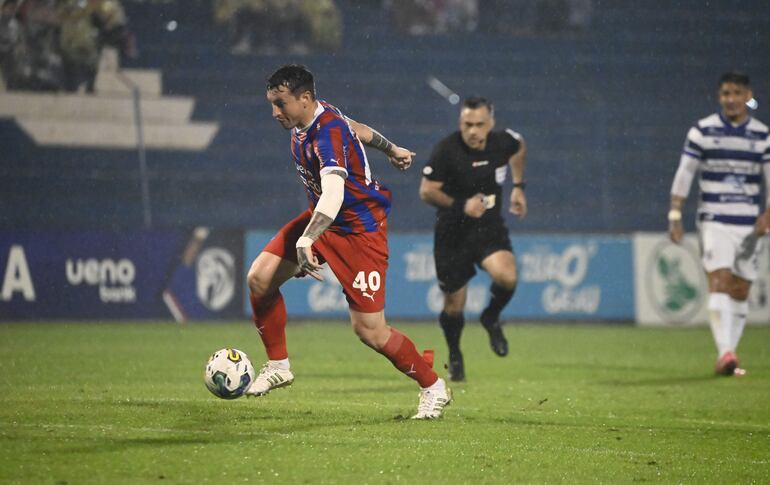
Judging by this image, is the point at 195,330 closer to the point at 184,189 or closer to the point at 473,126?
the point at 184,189

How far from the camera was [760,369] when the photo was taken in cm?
1134

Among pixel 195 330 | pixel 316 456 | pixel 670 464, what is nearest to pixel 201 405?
pixel 316 456

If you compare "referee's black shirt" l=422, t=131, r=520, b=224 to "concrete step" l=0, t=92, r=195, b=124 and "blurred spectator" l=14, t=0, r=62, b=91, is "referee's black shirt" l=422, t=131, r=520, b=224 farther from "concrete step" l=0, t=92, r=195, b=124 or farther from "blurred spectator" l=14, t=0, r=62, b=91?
"blurred spectator" l=14, t=0, r=62, b=91

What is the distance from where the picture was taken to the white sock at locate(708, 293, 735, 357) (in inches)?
418

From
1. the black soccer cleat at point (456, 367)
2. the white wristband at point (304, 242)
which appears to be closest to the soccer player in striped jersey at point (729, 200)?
the black soccer cleat at point (456, 367)

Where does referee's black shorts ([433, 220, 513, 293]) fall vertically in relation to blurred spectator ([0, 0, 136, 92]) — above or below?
below

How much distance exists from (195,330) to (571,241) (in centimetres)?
517

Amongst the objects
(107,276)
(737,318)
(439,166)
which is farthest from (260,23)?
(737,318)

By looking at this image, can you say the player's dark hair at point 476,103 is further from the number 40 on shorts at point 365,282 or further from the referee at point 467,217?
the number 40 on shorts at point 365,282

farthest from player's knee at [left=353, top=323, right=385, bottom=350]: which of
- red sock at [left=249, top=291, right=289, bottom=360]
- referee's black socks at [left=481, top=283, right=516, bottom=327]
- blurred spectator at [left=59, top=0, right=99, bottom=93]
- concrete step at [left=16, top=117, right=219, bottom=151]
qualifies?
blurred spectator at [left=59, top=0, right=99, bottom=93]

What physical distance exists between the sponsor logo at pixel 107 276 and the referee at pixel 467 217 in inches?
261

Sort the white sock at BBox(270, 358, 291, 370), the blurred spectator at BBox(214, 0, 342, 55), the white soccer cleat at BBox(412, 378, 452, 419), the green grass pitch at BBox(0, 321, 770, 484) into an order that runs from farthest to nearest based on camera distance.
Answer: the blurred spectator at BBox(214, 0, 342, 55), the white sock at BBox(270, 358, 291, 370), the white soccer cleat at BBox(412, 378, 452, 419), the green grass pitch at BBox(0, 321, 770, 484)

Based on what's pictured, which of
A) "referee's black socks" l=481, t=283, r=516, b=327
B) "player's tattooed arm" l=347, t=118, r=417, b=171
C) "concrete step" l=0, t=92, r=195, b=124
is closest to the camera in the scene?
"player's tattooed arm" l=347, t=118, r=417, b=171

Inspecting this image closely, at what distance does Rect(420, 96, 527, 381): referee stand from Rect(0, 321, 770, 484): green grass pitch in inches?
26.8
